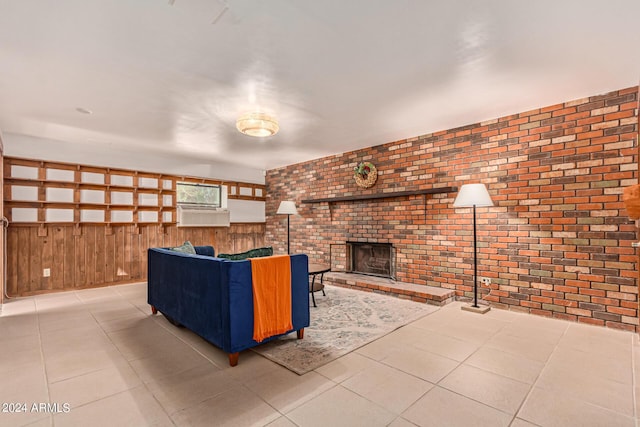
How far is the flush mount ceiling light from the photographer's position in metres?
3.37

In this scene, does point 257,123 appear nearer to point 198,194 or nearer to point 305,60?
point 305,60

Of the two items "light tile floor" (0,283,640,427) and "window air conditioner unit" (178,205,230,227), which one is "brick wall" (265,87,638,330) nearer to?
"light tile floor" (0,283,640,427)

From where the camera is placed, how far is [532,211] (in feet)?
11.6

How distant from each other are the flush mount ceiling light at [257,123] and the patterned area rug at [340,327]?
2186mm

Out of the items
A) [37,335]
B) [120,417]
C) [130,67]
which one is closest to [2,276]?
[37,335]

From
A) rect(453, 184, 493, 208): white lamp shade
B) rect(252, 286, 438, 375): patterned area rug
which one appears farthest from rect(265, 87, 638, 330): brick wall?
rect(252, 286, 438, 375): patterned area rug

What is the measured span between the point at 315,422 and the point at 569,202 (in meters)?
3.40

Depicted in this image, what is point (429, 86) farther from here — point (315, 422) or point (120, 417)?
point (120, 417)

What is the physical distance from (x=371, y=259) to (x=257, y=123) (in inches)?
119

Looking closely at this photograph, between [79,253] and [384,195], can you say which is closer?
[384,195]

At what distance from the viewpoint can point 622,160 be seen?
304 centimetres

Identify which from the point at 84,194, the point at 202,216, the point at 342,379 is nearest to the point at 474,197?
the point at 342,379

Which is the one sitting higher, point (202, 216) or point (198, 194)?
point (198, 194)

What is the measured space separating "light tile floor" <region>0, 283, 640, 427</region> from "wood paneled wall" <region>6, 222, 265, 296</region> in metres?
1.78
